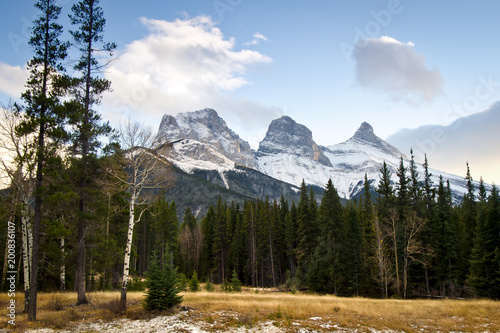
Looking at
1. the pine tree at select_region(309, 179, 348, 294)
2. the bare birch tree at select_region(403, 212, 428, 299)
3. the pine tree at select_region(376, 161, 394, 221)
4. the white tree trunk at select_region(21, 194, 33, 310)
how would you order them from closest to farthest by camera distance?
1. the white tree trunk at select_region(21, 194, 33, 310)
2. the bare birch tree at select_region(403, 212, 428, 299)
3. the pine tree at select_region(309, 179, 348, 294)
4. the pine tree at select_region(376, 161, 394, 221)

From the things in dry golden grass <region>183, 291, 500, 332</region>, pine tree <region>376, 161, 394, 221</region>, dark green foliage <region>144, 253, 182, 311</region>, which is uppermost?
pine tree <region>376, 161, 394, 221</region>

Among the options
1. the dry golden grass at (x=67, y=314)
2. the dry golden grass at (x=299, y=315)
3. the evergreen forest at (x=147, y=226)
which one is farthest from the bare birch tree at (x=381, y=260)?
the dry golden grass at (x=67, y=314)

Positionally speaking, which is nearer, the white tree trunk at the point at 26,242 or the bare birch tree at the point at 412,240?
the white tree trunk at the point at 26,242

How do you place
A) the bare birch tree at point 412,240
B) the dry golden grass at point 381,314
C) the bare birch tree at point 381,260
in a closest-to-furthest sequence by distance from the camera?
the dry golden grass at point 381,314
the bare birch tree at point 381,260
the bare birch tree at point 412,240

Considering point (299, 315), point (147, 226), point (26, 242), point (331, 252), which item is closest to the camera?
point (299, 315)

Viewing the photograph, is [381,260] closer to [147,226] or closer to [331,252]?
[331,252]

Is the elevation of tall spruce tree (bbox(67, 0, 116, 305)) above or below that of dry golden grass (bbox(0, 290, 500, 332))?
above

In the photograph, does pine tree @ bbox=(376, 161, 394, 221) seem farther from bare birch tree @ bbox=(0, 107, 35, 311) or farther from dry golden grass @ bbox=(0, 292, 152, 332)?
bare birch tree @ bbox=(0, 107, 35, 311)

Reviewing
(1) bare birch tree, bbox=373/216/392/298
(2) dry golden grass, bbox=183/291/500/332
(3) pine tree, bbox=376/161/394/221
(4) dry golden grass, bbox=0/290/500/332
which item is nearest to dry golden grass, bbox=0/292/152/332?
(4) dry golden grass, bbox=0/290/500/332

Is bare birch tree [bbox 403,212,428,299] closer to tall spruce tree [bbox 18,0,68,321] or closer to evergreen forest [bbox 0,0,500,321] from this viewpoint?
evergreen forest [bbox 0,0,500,321]

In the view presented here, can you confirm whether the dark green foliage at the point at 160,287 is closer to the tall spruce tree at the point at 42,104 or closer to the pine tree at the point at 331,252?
the tall spruce tree at the point at 42,104

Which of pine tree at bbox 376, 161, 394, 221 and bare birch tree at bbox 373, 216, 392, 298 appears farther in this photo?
pine tree at bbox 376, 161, 394, 221

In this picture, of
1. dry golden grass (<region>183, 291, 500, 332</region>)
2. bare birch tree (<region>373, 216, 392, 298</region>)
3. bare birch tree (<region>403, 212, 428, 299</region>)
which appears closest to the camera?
dry golden grass (<region>183, 291, 500, 332</region>)

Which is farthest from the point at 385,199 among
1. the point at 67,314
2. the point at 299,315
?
the point at 67,314
